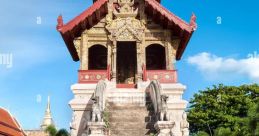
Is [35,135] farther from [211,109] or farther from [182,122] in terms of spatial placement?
[182,122]

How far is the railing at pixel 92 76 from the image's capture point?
16.3 meters

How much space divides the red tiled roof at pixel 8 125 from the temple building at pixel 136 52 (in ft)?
23.5

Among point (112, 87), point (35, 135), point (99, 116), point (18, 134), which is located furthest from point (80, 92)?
point (35, 135)

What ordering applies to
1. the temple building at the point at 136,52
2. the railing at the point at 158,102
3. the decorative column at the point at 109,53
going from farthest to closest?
the decorative column at the point at 109,53
the temple building at the point at 136,52
the railing at the point at 158,102

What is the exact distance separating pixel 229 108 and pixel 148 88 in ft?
54.0

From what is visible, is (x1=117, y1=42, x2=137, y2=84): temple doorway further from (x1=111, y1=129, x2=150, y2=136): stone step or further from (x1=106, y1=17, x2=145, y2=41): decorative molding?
(x1=111, y1=129, x2=150, y2=136): stone step

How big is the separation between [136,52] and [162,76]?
1.80 m

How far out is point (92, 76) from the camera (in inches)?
645

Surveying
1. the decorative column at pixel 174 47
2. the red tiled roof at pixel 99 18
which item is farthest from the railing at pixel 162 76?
the red tiled roof at pixel 99 18

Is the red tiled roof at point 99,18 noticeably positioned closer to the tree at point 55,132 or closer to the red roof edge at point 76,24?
the red roof edge at point 76,24

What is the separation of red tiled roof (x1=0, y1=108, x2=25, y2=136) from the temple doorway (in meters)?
7.46

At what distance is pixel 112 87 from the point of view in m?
16.0

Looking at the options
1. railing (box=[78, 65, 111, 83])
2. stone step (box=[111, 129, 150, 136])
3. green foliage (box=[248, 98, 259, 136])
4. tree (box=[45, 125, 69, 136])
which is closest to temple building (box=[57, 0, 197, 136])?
railing (box=[78, 65, 111, 83])

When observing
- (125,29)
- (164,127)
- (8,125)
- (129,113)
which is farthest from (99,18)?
(8,125)
